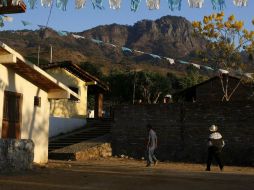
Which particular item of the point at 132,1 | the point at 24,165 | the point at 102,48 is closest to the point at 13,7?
the point at 132,1

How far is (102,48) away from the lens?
130 metres

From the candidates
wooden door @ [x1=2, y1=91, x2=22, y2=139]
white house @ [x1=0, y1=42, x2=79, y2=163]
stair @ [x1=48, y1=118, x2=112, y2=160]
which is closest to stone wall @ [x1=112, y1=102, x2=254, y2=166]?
stair @ [x1=48, y1=118, x2=112, y2=160]

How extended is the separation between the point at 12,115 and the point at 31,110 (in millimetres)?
1162

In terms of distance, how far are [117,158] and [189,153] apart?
12.1 feet

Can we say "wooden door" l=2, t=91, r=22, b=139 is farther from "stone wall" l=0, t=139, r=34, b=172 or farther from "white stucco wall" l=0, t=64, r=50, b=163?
"stone wall" l=0, t=139, r=34, b=172

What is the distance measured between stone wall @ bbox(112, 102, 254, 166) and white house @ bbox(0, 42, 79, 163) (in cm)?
550

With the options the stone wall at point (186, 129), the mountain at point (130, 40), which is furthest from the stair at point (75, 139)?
the mountain at point (130, 40)

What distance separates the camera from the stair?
22375mm

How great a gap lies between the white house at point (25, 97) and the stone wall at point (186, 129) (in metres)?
5.50

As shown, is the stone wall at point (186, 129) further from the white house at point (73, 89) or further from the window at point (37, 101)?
the window at point (37, 101)

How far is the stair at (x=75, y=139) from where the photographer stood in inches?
881

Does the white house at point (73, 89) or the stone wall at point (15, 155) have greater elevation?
the white house at point (73, 89)

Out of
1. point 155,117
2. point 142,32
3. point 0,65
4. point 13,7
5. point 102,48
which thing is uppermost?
point 142,32

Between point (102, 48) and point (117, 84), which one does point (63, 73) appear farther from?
point (102, 48)
